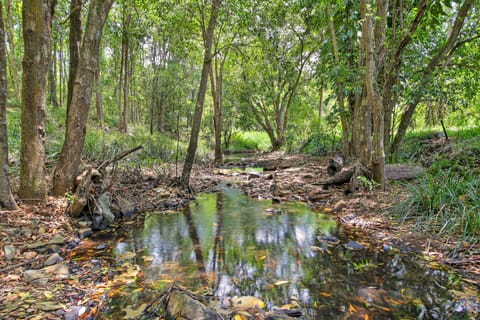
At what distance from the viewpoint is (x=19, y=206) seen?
460cm

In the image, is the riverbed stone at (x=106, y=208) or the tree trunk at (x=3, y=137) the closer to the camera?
the tree trunk at (x=3, y=137)

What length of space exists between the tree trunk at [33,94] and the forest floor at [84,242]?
0.42m

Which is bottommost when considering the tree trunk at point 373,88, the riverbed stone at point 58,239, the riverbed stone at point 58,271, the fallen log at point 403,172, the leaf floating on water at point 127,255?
the leaf floating on water at point 127,255

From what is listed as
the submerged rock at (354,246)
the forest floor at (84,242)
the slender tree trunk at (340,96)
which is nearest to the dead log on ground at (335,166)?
the forest floor at (84,242)

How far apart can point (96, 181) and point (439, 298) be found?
19.1ft

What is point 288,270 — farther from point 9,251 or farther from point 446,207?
point 9,251

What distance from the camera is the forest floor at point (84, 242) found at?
9.69 ft

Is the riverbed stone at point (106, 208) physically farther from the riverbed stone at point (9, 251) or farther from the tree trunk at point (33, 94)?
the riverbed stone at point (9, 251)

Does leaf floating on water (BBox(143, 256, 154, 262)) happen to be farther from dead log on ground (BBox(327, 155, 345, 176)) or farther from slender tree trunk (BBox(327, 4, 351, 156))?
slender tree trunk (BBox(327, 4, 351, 156))

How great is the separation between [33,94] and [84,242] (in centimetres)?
244

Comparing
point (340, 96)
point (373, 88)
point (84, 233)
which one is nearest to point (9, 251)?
point (84, 233)

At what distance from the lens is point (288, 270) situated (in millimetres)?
3934

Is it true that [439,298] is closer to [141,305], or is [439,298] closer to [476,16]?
[141,305]

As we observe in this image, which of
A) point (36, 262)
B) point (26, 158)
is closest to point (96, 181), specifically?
point (26, 158)
